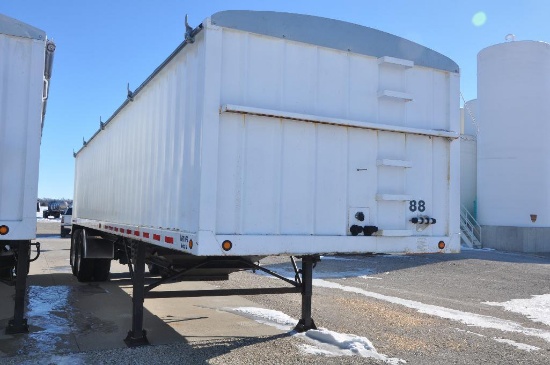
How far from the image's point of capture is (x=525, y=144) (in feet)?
76.9

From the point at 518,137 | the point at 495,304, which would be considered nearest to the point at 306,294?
the point at 495,304

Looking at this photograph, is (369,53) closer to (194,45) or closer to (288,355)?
(194,45)

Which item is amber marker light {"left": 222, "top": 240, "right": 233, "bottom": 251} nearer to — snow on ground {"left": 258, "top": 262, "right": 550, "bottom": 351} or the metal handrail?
snow on ground {"left": 258, "top": 262, "right": 550, "bottom": 351}

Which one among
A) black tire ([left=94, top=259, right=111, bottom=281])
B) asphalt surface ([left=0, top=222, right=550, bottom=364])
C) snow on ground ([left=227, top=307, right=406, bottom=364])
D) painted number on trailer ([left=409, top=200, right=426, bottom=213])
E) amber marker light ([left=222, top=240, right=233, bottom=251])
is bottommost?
asphalt surface ([left=0, top=222, right=550, bottom=364])

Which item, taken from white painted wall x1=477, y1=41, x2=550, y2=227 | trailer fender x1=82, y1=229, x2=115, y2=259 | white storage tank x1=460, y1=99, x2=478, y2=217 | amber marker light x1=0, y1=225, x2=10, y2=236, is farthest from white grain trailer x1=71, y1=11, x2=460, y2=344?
white storage tank x1=460, y1=99, x2=478, y2=217

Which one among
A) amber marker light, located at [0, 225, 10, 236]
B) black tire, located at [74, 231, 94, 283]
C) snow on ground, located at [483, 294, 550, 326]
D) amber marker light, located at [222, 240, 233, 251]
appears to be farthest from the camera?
black tire, located at [74, 231, 94, 283]

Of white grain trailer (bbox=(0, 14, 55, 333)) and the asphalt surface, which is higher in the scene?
white grain trailer (bbox=(0, 14, 55, 333))

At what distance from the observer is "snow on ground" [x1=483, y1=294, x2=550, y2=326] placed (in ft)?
28.0

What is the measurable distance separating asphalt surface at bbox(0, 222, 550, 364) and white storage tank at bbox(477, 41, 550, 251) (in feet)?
37.4

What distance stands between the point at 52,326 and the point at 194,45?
4.45 meters

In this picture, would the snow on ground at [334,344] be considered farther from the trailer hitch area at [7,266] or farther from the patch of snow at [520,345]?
the trailer hitch area at [7,266]

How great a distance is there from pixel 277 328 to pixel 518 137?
20.3m

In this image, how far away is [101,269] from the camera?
11.2m

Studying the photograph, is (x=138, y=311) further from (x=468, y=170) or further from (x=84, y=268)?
(x=468, y=170)
